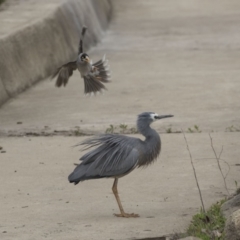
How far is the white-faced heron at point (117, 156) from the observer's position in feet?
20.8

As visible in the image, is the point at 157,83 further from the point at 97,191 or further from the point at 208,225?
the point at 208,225

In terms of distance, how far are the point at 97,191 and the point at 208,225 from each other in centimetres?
149

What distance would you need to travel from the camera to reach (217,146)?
8508 millimetres

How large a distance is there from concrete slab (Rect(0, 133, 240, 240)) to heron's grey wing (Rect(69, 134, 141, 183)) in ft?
1.09

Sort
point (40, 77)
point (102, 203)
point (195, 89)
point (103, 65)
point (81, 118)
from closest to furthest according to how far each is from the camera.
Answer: point (102, 203), point (103, 65), point (81, 118), point (195, 89), point (40, 77)

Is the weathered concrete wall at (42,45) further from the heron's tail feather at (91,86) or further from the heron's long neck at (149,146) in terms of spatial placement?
the heron's long neck at (149,146)

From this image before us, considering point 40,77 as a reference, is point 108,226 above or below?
above

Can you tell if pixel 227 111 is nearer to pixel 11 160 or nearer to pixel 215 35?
pixel 11 160

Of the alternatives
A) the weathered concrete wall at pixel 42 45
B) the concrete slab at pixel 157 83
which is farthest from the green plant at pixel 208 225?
the weathered concrete wall at pixel 42 45

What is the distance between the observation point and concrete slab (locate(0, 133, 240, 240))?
612 centimetres

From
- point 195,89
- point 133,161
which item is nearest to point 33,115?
point 195,89

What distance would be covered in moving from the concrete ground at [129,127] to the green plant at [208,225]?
0.42 feet

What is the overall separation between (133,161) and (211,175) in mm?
1329

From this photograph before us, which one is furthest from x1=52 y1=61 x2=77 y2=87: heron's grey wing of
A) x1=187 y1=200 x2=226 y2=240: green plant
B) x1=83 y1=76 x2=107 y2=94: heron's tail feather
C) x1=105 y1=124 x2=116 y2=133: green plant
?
x1=187 y1=200 x2=226 y2=240: green plant
